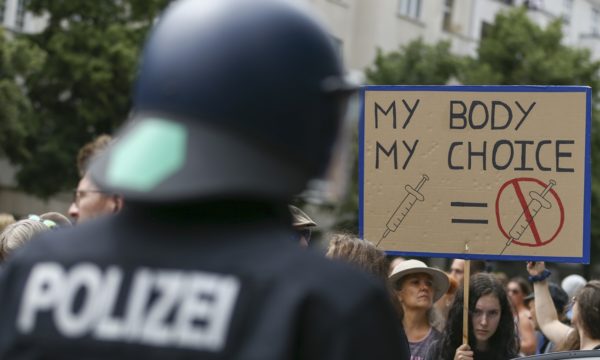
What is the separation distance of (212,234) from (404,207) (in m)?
5.08

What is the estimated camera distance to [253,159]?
1.68 metres

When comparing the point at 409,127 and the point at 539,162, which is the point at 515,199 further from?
the point at 409,127

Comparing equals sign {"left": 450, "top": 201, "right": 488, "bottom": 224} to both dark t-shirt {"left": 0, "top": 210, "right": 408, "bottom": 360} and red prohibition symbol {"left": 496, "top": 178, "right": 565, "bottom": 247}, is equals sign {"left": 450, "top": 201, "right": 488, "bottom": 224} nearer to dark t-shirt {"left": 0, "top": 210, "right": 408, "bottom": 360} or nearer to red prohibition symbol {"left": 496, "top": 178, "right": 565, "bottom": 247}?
red prohibition symbol {"left": 496, "top": 178, "right": 565, "bottom": 247}

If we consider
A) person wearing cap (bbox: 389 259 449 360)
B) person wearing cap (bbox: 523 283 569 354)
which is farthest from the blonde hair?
person wearing cap (bbox: 523 283 569 354)

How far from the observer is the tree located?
2673 cm

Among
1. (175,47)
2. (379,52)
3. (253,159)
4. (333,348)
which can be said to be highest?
(379,52)

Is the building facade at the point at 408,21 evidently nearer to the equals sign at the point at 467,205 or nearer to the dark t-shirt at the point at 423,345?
the dark t-shirt at the point at 423,345

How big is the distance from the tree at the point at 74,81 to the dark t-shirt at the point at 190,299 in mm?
24924

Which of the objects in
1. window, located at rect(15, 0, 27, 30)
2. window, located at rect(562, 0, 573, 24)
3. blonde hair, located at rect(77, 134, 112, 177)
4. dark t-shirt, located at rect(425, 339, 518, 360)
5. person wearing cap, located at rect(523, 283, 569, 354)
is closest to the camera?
blonde hair, located at rect(77, 134, 112, 177)

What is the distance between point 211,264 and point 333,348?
19cm

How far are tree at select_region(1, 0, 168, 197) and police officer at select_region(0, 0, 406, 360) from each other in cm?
2491

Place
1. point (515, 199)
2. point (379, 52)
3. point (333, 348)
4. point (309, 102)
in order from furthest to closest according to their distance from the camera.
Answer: point (379, 52) < point (515, 199) < point (309, 102) < point (333, 348)

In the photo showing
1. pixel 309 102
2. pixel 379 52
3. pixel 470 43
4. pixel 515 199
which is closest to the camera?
pixel 309 102

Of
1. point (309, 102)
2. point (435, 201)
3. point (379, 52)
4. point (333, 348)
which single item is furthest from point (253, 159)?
point (379, 52)
